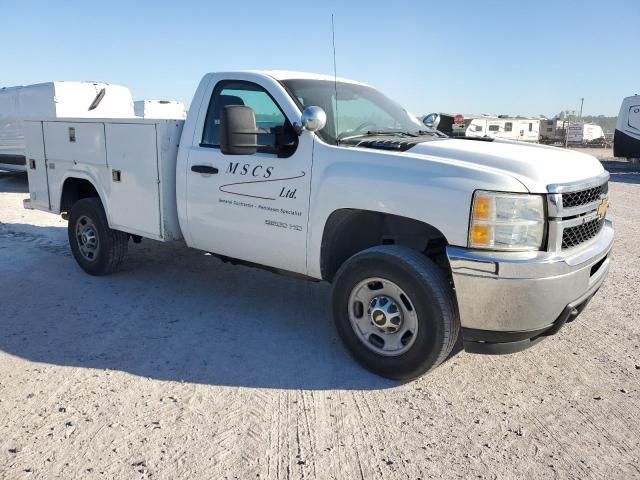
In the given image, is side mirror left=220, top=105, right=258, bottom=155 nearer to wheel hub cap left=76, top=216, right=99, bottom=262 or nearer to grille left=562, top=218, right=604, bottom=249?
grille left=562, top=218, right=604, bottom=249

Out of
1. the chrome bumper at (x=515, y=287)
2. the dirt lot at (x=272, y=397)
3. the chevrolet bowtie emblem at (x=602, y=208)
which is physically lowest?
the dirt lot at (x=272, y=397)

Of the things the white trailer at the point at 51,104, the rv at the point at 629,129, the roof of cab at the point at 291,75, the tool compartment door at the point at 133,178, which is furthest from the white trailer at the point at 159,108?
the rv at the point at 629,129

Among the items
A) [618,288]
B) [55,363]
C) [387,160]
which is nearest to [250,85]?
[387,160]

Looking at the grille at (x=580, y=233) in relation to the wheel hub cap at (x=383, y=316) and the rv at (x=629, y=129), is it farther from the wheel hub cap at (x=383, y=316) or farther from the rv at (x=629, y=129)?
the rv at (x=629, y=129)

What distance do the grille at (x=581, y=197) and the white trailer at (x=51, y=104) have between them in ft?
32.8

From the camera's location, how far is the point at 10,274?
576 cm

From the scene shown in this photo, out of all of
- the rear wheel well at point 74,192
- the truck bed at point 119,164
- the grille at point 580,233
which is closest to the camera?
the grille at point 580,233

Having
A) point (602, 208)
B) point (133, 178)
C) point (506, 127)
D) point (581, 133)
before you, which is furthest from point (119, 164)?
point (581, 133)

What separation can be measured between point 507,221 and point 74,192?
16.1ft

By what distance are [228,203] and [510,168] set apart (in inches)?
86.4

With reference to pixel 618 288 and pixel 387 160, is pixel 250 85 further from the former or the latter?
pixel 618 288

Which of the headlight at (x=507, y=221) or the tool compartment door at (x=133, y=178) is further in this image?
the tool compartment door at (x=133, y=178)

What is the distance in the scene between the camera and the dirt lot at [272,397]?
2.74m

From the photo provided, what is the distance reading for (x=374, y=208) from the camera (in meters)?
3.51
